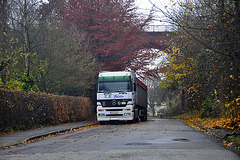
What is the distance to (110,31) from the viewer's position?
108ft

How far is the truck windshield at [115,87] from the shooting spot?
76.9ft

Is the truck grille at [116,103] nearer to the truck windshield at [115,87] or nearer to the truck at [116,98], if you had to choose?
the truck at [116,98]

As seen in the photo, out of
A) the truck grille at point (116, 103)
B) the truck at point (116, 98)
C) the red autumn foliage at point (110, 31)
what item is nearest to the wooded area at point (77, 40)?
the red autumn foliage at point (110, 31)

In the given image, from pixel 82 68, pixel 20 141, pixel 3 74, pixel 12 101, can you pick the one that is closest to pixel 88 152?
pixel 20 141

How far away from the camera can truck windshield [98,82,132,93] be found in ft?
76.9

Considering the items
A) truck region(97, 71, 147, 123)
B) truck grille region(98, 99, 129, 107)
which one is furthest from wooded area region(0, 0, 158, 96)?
truck grille region(98, 99, 129, 107)

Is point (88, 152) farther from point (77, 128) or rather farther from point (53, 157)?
point (77, 128)

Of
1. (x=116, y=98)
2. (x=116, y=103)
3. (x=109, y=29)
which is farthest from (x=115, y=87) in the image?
(x=109, y=29)

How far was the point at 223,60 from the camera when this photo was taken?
13398 millimetres

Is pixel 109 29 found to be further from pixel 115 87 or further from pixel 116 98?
pixel 116 98

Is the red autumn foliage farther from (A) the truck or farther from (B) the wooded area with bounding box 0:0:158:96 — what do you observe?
(A) the truck

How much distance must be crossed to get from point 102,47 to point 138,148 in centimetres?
2436

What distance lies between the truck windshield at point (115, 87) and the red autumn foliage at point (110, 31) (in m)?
9.03

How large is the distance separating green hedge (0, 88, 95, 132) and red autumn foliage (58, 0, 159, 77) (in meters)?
7.41
